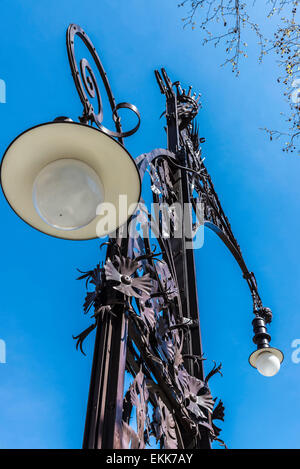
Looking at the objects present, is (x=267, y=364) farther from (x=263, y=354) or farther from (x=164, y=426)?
(x=164, y=426)

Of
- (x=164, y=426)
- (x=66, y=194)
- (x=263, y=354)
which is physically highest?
(x=263, y=354)

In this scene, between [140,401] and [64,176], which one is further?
[140,401]

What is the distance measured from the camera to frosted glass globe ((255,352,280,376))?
5.55m

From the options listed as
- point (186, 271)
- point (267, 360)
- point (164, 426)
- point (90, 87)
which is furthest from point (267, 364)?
point (90, 87)

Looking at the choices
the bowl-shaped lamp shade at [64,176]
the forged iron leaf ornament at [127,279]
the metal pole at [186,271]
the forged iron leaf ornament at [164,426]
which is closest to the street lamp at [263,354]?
the metal pole at [186,271]

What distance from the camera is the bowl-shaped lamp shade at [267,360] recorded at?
5.56 meters

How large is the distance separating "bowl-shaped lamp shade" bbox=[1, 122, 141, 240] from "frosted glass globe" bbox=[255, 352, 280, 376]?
373cm

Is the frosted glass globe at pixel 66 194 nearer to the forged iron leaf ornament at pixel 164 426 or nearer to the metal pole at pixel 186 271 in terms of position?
the forged iron leaf ornament at pixel 164 426

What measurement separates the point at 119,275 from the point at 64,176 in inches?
28.1

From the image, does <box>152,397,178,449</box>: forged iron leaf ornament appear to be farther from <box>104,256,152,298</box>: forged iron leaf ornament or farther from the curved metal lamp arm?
the curved metal lamp arm

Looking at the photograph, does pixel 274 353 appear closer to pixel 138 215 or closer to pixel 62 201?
pixel 138 215

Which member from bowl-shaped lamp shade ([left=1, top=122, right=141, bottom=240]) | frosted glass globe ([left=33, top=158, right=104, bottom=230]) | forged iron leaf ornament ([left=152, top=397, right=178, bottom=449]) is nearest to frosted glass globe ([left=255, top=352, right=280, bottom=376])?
forged iron leaf ornament ([left=152, top=397, right=178, bottom=449])

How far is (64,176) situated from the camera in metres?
2.35
